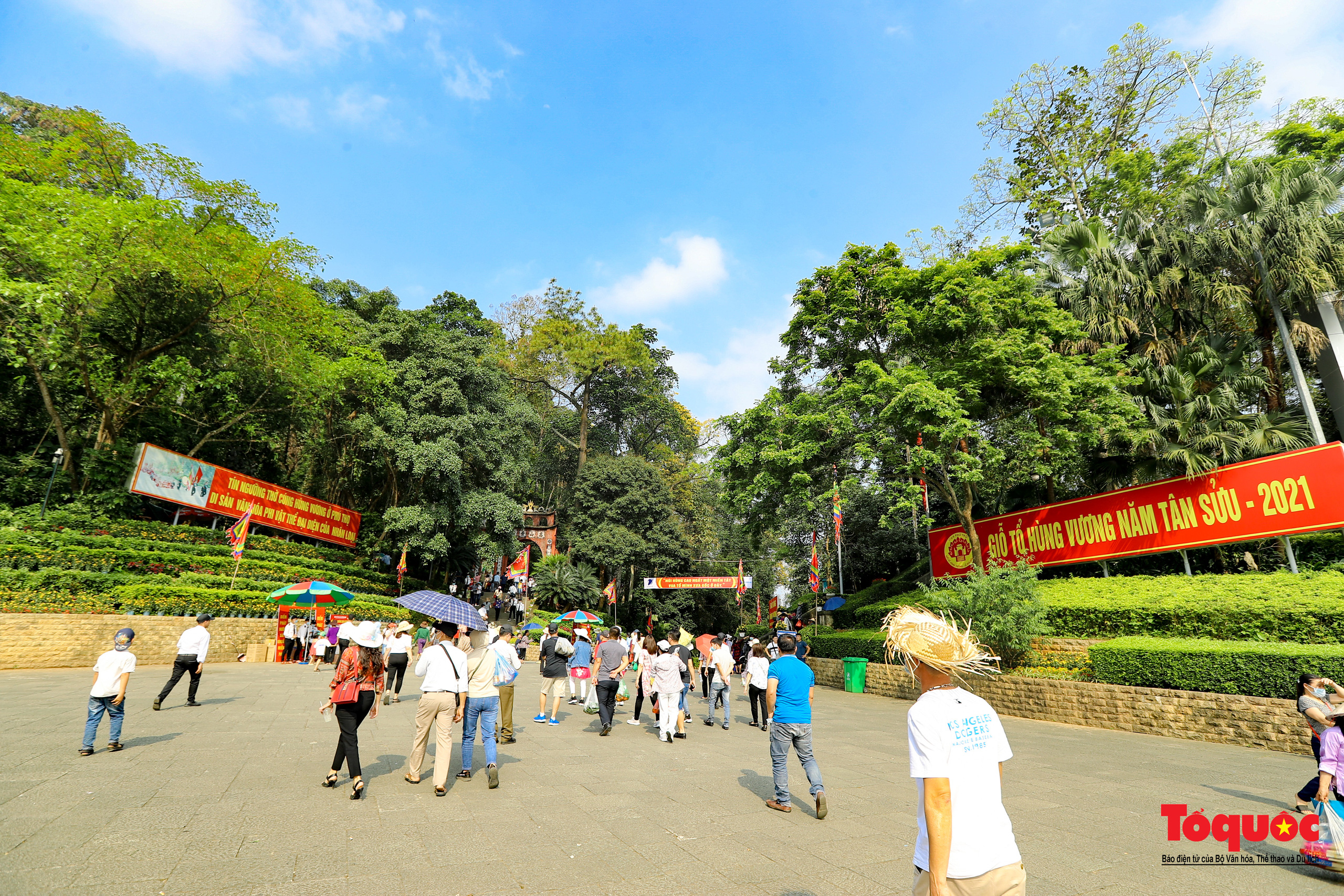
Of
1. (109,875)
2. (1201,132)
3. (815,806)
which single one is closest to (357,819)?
(109,875)

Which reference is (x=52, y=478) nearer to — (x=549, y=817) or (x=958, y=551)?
(x=549, y=817)

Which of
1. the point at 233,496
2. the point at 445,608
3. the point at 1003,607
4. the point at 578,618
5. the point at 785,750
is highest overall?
the point at 233,496

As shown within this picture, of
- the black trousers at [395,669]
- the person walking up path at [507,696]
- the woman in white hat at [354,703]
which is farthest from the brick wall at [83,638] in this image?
the woman in white hat at [354,703]

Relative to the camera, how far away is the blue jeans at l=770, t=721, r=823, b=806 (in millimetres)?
6074

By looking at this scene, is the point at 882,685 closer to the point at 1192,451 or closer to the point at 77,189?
the point at 1192,451

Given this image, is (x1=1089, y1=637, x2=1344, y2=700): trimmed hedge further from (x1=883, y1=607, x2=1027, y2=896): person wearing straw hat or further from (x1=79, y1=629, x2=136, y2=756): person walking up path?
(x1=79, y1=629, x2=136, y2=756): person walking up path

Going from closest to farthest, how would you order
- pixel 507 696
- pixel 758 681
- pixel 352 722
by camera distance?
pixel 352 722 → pixel 507 696 → pixel 758 681

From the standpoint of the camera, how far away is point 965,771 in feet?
7.40

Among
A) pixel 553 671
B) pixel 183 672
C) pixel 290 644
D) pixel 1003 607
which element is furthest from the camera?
pixel 290 644

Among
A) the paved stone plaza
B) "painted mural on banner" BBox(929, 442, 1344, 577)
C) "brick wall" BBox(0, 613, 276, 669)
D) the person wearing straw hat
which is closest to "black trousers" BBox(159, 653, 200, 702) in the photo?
the paved stone plaza

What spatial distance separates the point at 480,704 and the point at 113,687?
438 cm

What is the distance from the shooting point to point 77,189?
61.2ft

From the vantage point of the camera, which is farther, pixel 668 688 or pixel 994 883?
pixel 668 688

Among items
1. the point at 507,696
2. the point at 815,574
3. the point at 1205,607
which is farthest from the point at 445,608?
the point at 815,574
